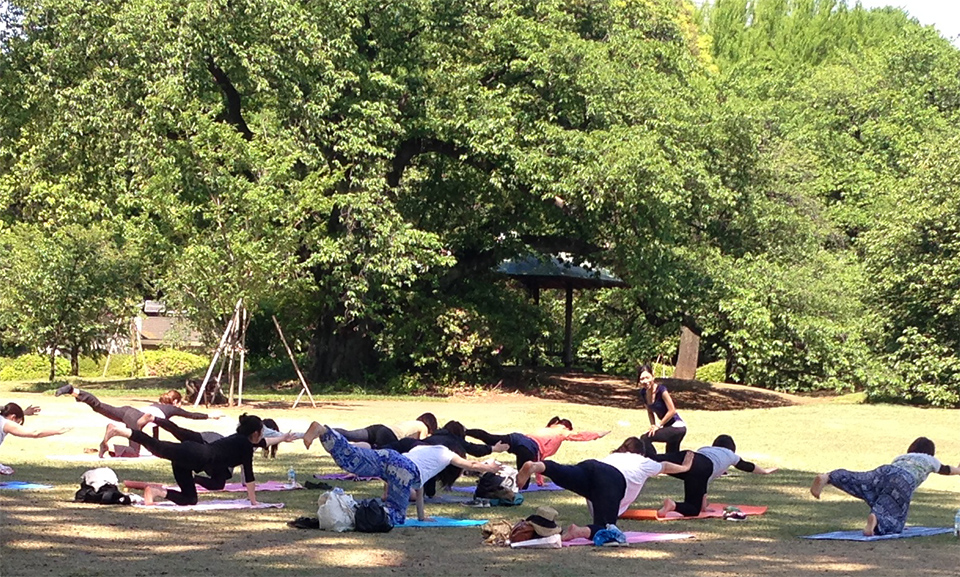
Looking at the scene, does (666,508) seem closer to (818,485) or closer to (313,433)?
(818,485)

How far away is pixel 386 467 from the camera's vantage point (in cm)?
1076

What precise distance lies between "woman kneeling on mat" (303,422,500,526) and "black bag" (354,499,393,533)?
0.49 ft

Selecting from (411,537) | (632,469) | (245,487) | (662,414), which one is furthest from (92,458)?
(632,469)

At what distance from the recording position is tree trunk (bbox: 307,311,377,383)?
32.0 metres

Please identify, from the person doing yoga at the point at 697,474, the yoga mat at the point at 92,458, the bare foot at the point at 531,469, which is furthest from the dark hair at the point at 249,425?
the yoga mat at the point at 92,458

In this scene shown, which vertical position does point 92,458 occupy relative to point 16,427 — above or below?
below

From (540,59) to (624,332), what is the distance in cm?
1519

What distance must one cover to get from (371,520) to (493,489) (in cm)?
245

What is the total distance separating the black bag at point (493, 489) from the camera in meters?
12.6

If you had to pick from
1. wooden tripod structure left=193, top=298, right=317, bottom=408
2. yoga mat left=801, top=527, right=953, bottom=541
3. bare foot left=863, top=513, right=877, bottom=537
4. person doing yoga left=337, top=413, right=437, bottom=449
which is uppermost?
wooden tripod structure left=193, top=298, right=317, bottom=408

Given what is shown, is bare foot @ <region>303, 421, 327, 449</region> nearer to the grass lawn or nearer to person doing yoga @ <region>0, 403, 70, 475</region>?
the grass lawn

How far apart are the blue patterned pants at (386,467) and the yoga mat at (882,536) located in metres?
3.61

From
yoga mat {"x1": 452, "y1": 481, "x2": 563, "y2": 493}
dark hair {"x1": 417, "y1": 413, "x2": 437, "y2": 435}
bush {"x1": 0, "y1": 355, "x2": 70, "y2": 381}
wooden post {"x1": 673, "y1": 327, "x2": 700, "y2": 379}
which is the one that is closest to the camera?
yoga mat {"x1": 452, "y1": 481, "x2": 563, "y2": 493}

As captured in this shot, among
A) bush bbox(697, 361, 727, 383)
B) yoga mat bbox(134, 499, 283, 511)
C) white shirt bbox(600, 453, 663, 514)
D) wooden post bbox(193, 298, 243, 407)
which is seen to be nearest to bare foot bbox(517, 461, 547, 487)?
white shirt bbox(600, 453, 663, 514)
